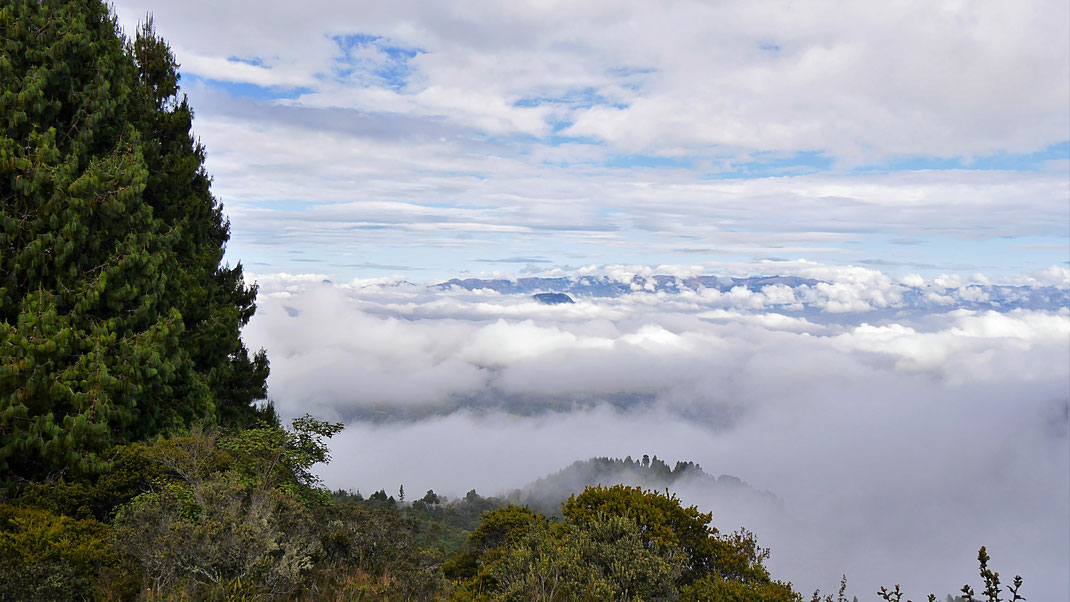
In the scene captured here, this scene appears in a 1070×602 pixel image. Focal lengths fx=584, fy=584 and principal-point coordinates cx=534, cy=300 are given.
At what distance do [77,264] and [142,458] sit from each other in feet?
22.4

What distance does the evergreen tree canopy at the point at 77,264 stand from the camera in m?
15.5

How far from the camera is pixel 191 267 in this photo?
2509cm

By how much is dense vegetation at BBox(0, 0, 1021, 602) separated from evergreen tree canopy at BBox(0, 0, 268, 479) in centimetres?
6

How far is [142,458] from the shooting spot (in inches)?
594

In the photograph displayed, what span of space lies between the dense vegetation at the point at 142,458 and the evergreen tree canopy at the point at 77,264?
6cm

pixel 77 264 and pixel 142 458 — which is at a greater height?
pixel 77 264

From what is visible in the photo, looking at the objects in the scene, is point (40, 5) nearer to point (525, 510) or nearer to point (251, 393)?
point (251, 393)

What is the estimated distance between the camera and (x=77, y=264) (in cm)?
1761

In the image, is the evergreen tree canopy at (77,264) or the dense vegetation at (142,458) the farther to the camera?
the evergreen tree canopy at (77,264)

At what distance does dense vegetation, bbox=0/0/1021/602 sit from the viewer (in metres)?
9.48

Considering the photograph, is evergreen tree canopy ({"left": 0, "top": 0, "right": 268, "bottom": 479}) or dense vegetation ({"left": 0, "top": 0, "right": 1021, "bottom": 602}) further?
evergreen tree canopy ({"left": 0, "top": 0, "right": 268, "bottom": 479})

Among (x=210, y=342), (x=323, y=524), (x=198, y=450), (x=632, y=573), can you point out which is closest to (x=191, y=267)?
(x=210, y=342)

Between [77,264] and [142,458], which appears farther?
[77,264]

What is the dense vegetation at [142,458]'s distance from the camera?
9.48 m
